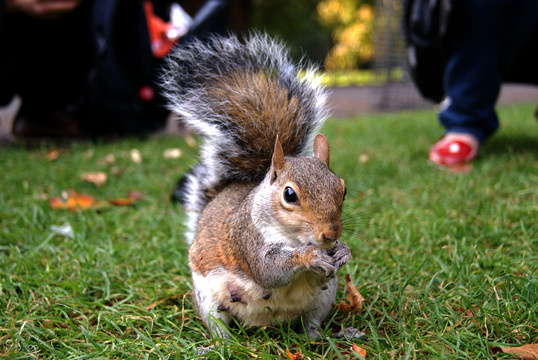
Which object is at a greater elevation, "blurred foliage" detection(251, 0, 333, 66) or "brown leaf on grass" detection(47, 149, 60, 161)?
"brown leaf on grass" detection(47, 149, 60, 161)

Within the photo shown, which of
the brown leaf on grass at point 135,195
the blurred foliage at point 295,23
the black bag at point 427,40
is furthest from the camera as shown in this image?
the blurred foliage at point 295,23

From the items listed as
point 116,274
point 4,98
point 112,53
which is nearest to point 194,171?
point 116,274

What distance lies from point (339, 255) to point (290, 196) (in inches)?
5.8

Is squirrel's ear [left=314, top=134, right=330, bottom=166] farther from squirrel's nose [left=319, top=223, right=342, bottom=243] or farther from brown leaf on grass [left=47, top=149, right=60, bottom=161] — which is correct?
brown leaf on grass [left=47, top=149, right=60, bottom=161]

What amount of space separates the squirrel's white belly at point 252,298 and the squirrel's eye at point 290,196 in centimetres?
17

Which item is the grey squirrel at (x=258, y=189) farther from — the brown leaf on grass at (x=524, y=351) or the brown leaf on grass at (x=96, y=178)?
the brown leaf on grass at (x=96, y=178)

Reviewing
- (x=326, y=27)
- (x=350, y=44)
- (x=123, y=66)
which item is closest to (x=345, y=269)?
(x=123, y=66)

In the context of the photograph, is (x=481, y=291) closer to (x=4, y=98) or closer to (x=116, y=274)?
(x=116, y=274)

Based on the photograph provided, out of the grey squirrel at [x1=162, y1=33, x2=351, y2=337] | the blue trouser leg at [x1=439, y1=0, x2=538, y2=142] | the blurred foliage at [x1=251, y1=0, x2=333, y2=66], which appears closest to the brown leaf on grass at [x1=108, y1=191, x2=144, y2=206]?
the grey squirrel at [x1=162, y1=33, x2=351, y2=337]

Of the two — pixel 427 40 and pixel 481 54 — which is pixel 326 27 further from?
pixel 481 54

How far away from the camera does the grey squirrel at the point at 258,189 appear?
964mm

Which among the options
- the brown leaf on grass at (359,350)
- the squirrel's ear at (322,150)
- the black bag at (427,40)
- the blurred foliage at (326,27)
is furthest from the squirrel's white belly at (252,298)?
the blurred foliage at (326,27)

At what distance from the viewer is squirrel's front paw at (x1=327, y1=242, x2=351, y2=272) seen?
952 millimetres

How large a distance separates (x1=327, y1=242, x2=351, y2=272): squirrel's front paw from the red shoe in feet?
Answer: 5.29
